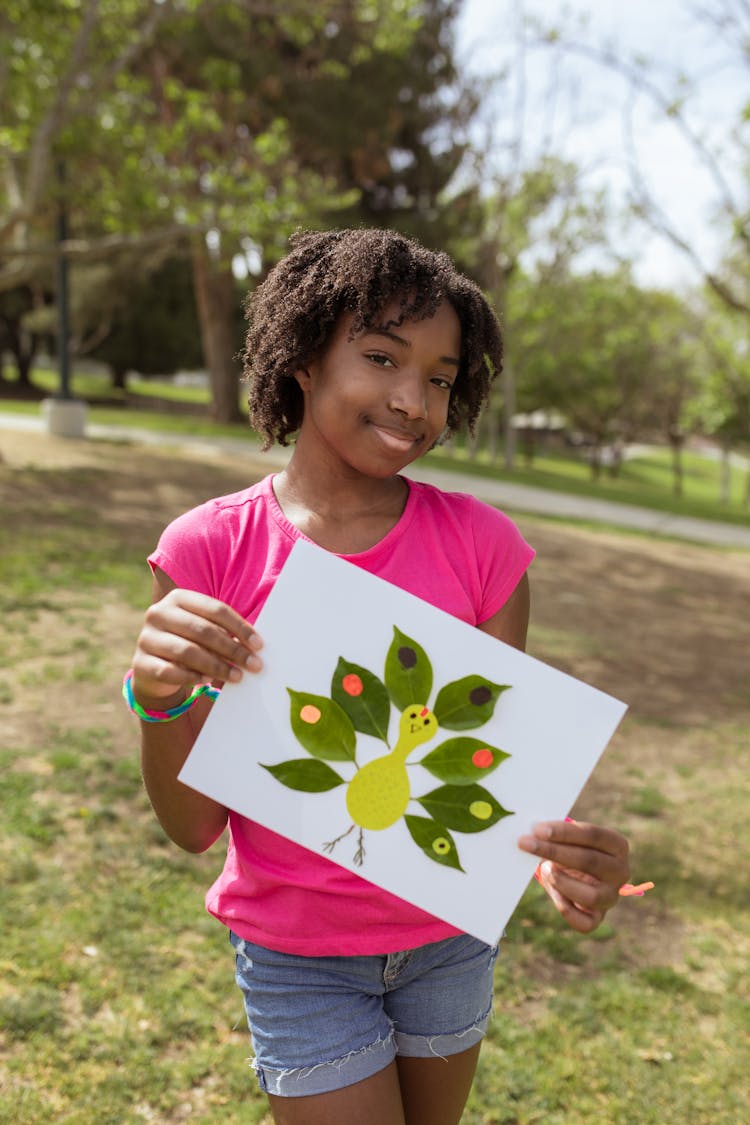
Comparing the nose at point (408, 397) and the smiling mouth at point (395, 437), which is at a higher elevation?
the nose at point (408, 397)

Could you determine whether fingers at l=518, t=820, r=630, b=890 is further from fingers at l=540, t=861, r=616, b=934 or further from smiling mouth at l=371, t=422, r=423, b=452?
smiling mouth at l=371, t=422, r=423, b=452

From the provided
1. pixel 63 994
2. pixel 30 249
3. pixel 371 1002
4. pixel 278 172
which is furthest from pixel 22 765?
pixel 278 172

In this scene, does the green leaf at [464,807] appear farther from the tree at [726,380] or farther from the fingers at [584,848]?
the tree at [726,380]

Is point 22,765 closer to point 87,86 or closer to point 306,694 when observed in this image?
point 306,694

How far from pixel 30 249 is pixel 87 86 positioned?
214 centimetres

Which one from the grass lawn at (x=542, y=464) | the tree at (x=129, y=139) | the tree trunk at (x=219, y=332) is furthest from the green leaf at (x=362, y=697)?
the tree trunk at (x=219, y=332)

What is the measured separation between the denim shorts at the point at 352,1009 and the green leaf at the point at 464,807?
0.28 metres

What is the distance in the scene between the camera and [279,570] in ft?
5.29

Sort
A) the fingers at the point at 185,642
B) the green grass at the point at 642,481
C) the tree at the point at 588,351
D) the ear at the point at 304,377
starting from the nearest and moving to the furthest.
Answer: the fingers at the point at 185,642 → the ear at the point at 304,377 → the green grass at the point at 642,481 → the tree at the point at 588,351

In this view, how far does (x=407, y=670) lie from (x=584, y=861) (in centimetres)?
38

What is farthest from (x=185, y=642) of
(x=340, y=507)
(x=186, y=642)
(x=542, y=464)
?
(x=542, y=464)

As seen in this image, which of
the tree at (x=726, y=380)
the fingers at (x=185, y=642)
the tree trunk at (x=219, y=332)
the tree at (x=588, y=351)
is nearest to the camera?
the fingers at (x=185, y=642)

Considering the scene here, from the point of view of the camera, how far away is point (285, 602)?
1.50m

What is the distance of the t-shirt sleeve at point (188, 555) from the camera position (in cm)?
157
